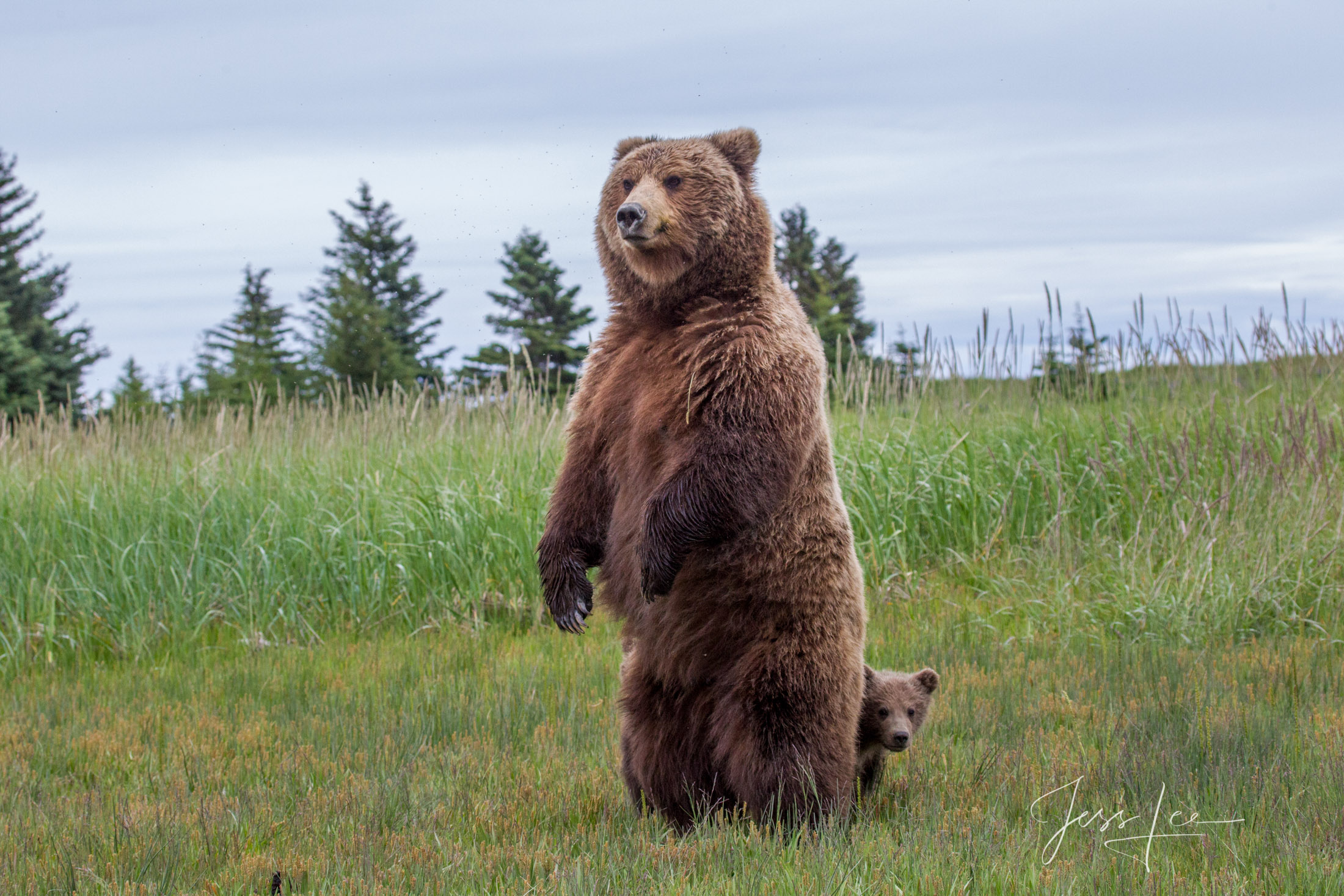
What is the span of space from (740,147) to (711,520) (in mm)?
1573

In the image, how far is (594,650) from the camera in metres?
6.77

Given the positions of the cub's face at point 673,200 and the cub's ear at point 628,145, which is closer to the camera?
the cub's face at point 673,200

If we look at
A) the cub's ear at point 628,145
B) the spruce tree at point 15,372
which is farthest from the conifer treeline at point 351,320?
the cub's ear at point 628,145

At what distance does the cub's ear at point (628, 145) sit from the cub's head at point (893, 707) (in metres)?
2.21

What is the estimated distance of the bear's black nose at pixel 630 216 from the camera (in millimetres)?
3791

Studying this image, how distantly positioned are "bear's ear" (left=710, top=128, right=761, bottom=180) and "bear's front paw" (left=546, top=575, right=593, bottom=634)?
1641 mm

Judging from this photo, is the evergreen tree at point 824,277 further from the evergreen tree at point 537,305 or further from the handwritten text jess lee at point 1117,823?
the handwritten text jess lee at point 1117,823

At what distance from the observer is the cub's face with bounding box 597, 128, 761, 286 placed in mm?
3867

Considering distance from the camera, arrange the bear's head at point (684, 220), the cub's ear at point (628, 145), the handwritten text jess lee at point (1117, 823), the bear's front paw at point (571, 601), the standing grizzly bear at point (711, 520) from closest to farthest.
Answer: the handwritten text jess lee at point (1117, 823)
the standing grizzly bear at point (711, 520)
the bear's head at point (684, 220)
the bear's front paw at point (571, 601)
the cub's ear at point (628, 145)

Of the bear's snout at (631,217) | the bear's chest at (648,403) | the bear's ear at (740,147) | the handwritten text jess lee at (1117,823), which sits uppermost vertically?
the bear's ear at (740,147)

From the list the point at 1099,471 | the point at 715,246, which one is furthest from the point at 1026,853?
the point at 1099,471

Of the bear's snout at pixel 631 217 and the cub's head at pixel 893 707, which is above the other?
the bear's snout at pixel 631 217

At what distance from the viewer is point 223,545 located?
8.06 m

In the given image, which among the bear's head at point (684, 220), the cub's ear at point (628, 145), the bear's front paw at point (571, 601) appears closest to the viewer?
the bear's head at point (684, 220)
